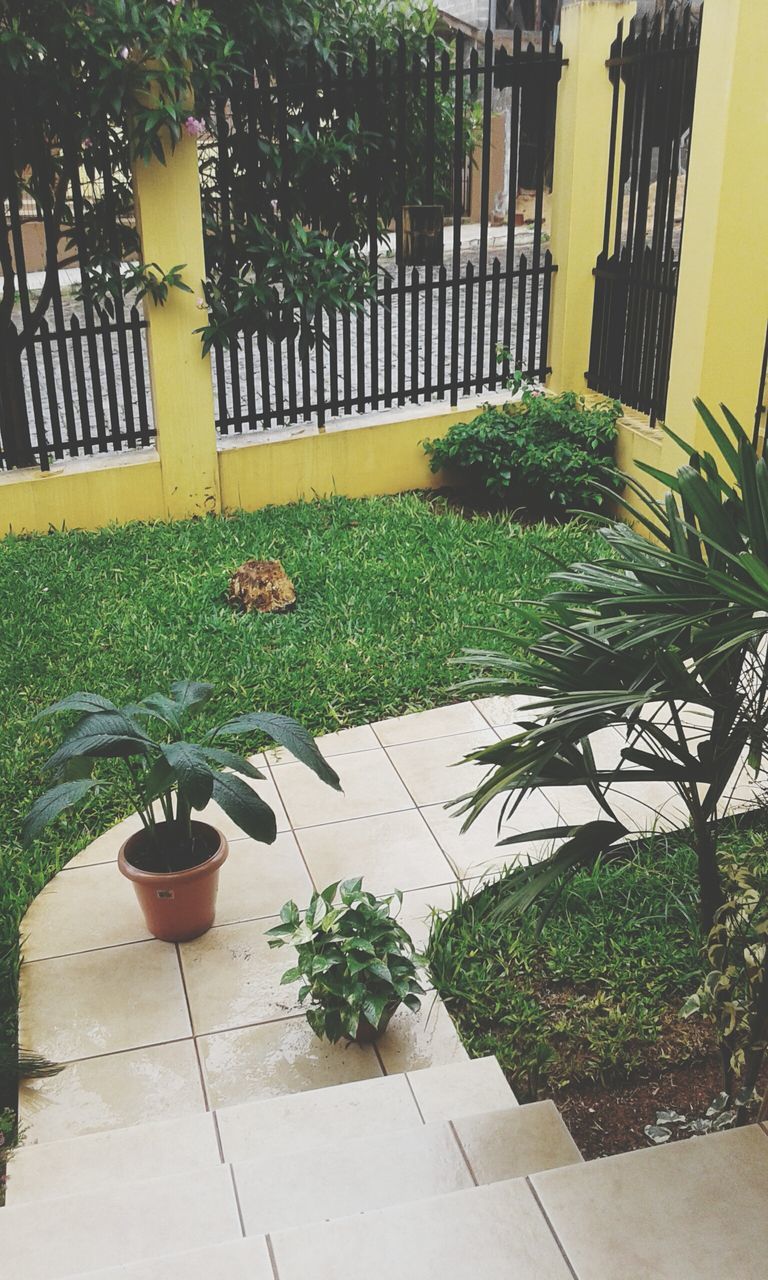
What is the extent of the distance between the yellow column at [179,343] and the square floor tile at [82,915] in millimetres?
3304

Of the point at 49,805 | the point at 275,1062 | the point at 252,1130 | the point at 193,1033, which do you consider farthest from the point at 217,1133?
the point at 49,805

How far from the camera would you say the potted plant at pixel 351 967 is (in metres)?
3.16

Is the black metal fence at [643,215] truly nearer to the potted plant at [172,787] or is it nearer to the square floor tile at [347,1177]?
the potted plant at [172,787]

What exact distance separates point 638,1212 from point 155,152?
18.4 ft

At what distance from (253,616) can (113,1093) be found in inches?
112

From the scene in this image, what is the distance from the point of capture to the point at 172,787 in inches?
143

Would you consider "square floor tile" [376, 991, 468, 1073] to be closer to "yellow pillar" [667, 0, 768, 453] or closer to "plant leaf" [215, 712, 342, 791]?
"plant leaf" [215, 712, 342, 791]

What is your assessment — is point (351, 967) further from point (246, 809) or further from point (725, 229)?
point (725, 229)

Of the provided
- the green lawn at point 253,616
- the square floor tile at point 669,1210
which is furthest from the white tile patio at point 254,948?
the square floor tile at point 669,1210

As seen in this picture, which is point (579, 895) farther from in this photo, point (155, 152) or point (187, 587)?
point (155, 152)

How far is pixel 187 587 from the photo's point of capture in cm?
596

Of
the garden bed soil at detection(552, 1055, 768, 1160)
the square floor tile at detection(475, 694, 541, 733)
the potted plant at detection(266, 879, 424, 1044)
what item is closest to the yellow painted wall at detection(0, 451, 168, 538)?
the square floor tile at detection(475, 694, 541, 733)

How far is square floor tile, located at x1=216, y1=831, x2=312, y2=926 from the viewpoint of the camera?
3.89 metres

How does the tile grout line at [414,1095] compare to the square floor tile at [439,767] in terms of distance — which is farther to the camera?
the square floor tile at [439,767]
